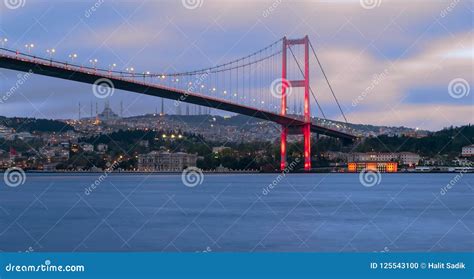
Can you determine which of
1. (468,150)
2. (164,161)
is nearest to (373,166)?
(468,150)

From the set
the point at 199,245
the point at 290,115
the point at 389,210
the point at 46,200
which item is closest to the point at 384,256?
the point at 199,245

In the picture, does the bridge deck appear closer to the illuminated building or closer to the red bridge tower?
the red bridge tower

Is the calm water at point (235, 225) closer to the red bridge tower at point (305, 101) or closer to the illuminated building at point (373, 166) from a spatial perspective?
the red bridge tower at point (305, 101)

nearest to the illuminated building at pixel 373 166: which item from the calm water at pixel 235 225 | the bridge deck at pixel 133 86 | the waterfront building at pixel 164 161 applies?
the waterfront building at pixel 164 161

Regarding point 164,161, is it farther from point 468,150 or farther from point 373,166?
point 468,150

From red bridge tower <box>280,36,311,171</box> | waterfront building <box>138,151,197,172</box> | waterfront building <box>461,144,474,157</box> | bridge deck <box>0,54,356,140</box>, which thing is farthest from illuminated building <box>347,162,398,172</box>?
bridge deck <box>0,54,356,140</box>

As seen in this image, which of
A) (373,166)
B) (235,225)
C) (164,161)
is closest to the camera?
(235,225)
